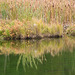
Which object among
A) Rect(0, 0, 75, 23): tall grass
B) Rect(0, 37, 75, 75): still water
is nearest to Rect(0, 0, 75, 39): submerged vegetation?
Rect(0, 0, 75, 23): tall grass

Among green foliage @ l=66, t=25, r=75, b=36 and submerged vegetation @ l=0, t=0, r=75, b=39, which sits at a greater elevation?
submerged vegetation @ l=0, t=0, r=75, b=39

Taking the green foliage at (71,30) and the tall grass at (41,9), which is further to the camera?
the tall grass at (41,9)

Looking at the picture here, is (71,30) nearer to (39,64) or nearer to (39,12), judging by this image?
(39,12)

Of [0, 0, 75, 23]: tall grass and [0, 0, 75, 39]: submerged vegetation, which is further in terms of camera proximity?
[0, 0, 75, 23]: tall grass

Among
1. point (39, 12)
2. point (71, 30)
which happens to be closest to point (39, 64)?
point (71, 30)

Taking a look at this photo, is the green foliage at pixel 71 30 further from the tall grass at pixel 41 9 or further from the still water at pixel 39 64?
the still water at pixel 39 64

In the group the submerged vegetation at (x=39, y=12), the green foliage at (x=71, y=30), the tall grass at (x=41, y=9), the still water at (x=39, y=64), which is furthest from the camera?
the tall grass at (x=41, y=9)

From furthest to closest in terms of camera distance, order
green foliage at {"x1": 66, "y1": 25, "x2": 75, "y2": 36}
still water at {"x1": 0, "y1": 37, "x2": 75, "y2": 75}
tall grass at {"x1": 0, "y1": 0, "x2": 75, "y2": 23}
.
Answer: tall grass at {"x1": 0, "y1": 0, "x2": 75, "y2": 23}
green foliage at {"x1": 66, "y1": 25, "x2": 75, "y2": 36}
still water at {"x1": 0, "y1": 37, "x2": 75, "y2": 75}

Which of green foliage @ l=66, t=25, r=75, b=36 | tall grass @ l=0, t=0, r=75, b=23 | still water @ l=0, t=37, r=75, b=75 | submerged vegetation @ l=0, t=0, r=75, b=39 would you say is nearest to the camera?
still water @ l=0, t=37, r=75, b=75

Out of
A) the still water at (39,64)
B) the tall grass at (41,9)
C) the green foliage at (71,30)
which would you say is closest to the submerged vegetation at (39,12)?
the tall grass at (41,9)

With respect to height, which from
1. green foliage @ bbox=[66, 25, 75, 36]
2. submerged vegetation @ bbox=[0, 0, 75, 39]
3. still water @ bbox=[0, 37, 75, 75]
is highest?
submerged vegetation @ bbox=[0, 0, 75, 39]

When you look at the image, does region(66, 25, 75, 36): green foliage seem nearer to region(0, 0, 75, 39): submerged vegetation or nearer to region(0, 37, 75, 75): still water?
region(0, 0, 75, 39): submerged vegetation

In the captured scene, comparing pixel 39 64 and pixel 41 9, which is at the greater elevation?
pixel 41 9

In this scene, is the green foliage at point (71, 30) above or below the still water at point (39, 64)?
above
